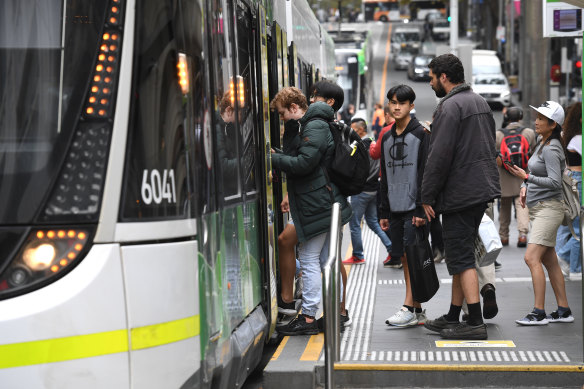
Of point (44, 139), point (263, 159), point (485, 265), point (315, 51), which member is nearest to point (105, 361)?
point (44, 139)

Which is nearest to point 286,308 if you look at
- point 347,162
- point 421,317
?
point 421,317

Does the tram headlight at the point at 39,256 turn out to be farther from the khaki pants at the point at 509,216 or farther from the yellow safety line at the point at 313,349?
the khaki pants at the point at 509,216

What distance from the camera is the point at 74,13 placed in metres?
3.87

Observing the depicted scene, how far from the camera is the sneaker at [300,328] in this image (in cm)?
738

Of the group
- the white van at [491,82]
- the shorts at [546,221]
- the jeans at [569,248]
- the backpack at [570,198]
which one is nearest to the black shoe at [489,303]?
the shorts at [546,221]

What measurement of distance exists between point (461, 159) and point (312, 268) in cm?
137

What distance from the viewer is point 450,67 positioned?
7.12m

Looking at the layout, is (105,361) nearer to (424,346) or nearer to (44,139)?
(44,139)

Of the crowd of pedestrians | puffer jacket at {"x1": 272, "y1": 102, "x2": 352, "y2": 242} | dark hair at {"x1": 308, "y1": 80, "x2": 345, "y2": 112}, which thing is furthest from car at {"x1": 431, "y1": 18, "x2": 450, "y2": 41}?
puffer jacket at {"x1": 272, "y1": 102, "x2": 352, "y2": 242}

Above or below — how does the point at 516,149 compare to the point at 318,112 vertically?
below

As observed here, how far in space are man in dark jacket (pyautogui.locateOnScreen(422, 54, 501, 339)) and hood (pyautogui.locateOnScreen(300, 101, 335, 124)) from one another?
2.58 ft

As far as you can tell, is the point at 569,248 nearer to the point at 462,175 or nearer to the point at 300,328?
the point at 462,175

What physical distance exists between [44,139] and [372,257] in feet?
30.0

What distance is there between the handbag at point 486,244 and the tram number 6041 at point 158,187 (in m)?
3.91
